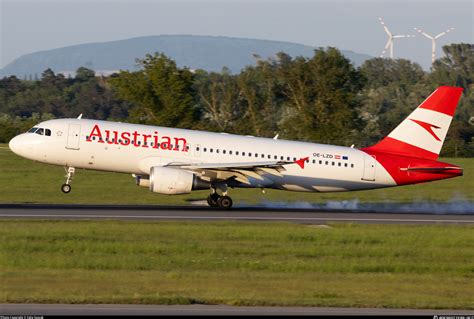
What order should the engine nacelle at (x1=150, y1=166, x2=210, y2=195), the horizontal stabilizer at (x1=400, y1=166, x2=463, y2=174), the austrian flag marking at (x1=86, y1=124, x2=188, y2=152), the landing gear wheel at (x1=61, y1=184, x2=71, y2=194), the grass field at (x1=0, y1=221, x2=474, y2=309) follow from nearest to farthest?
the grass field at (x1=0, y1=221, x2=474, y2=309)
the engine nacelle at (x1=150, y1=166, x2=210, y2=195)
the austrian flag marking at (x1=86, y1=124, x2=188, y2=152)
the landing gear wheel at (x1=61, y1=184, x2=71, y2=194)
the horizontal stabilizer at (x1=400, y1=166, x2=463, y2=174)

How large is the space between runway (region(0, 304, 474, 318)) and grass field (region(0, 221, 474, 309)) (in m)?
0.53

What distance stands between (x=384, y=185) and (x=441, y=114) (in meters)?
3.85

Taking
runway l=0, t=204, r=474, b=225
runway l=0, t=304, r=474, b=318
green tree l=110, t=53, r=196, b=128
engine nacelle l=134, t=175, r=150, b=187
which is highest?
green tree l=110, t=53, r=196, b=128

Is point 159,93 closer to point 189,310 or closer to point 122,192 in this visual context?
point 122,192

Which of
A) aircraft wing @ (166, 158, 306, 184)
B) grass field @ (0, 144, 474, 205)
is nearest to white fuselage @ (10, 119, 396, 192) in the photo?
aircraft wing @ (166, 158, 306, 184)

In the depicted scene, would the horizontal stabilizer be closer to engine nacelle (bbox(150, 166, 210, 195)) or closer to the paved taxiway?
engine nacelle (bbox(150, 166, 210, 195))

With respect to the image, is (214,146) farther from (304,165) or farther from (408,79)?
(408,79)

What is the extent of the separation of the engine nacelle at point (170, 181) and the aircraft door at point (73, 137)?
356 centimetres

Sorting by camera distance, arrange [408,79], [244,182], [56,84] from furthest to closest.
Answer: [408,79]
[56,84]
[244,182]

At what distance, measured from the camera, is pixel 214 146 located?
36375mm

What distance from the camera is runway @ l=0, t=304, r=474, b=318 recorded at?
15.9 metres

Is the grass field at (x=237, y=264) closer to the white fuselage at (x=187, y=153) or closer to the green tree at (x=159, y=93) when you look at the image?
the white fuselage at (x=187, y=153)

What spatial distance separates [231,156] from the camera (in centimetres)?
3647

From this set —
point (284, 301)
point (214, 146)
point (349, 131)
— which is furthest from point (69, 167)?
point (349, 131)
